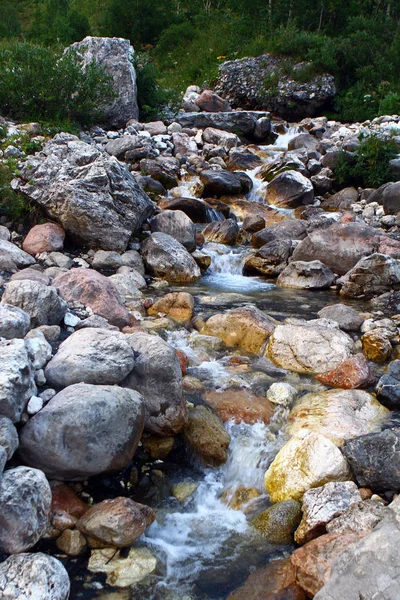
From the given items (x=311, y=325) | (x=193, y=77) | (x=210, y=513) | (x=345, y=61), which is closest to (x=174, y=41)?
(x=193, y=77)

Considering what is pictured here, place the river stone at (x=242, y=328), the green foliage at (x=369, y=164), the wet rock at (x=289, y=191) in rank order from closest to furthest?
the river stone at (x=242, y=328) → the wet rock at (x=289, y=191) → the green foliage at (x=369, y=164)

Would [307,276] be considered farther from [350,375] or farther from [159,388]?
[159,388]

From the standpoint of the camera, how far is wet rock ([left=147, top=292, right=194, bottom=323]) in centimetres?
736

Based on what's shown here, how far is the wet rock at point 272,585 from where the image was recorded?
3.35 metres

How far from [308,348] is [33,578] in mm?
3888

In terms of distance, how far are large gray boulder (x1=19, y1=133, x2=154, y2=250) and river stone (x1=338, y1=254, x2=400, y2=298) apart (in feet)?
12.7

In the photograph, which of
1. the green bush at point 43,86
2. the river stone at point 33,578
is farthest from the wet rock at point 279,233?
the river stone at point 33,578

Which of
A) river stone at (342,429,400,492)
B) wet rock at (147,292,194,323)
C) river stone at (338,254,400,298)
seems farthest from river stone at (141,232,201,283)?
river stone at (342,429,400,492)

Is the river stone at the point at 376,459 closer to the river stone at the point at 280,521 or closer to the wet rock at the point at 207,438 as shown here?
the river stone at the point at 280,521

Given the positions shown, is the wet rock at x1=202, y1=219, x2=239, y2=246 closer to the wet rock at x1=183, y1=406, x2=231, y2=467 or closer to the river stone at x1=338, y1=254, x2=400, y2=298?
the river stone at x1=338, y1=254, x2=400, y2=298

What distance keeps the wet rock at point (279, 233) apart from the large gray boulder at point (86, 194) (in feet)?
8.23

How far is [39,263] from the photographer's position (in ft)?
27.6

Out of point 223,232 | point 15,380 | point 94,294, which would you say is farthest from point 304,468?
point 223,232

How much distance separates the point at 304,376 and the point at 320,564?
271cm
